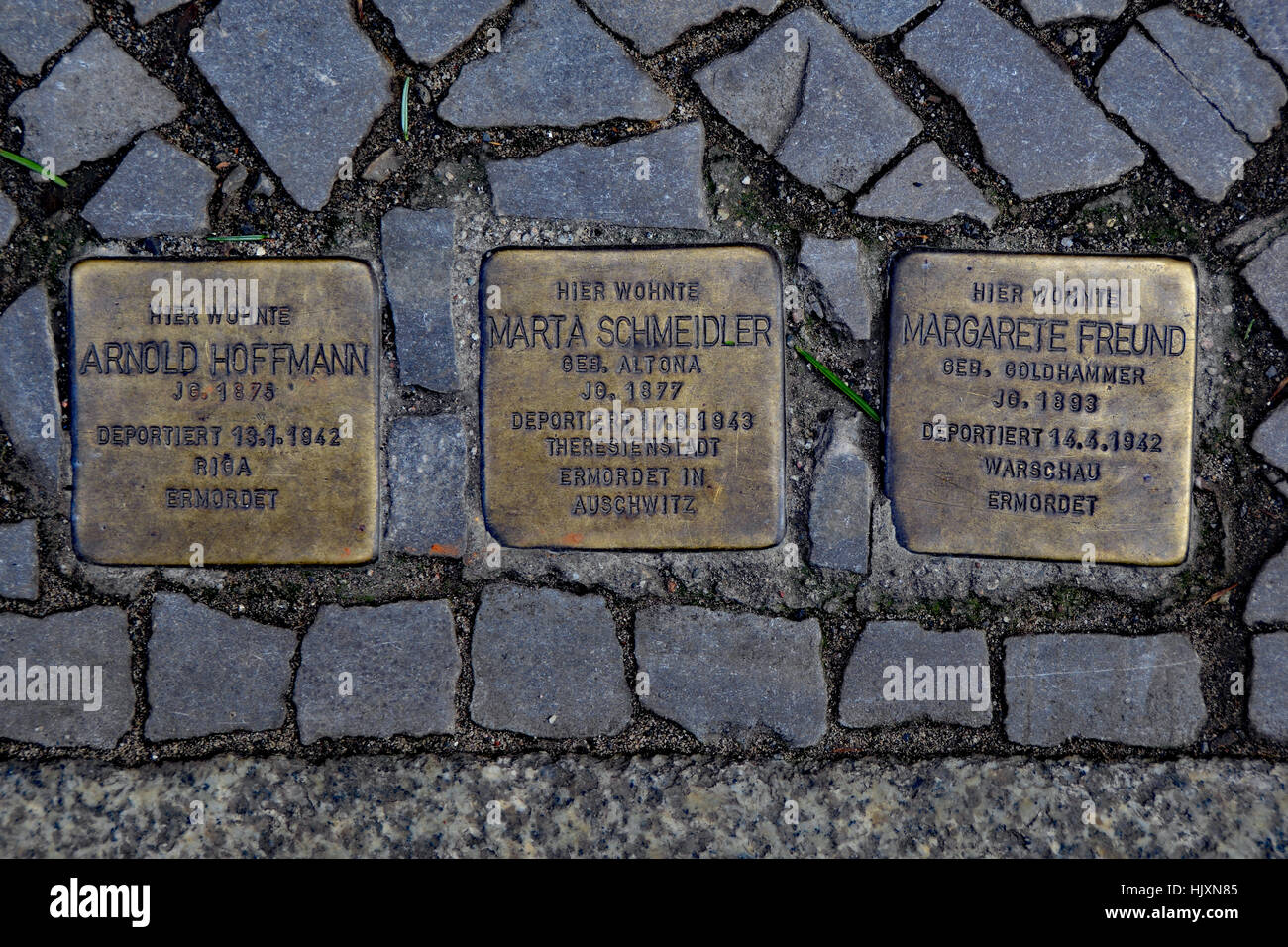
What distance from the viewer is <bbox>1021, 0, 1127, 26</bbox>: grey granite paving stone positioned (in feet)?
5.49

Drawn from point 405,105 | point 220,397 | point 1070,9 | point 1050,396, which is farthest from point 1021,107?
point 220,397

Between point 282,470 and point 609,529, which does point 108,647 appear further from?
point 609,529

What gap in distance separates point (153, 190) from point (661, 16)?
1193mm

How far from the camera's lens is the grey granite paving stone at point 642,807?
1.67 meters

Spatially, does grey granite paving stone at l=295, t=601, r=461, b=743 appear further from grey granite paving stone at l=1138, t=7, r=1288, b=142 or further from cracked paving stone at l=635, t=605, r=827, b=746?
grey granite paving stone at l=1138, t=7, r=1288, b=142

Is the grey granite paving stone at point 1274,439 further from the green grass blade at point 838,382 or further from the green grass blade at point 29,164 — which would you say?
the green grass blade at point 29,164

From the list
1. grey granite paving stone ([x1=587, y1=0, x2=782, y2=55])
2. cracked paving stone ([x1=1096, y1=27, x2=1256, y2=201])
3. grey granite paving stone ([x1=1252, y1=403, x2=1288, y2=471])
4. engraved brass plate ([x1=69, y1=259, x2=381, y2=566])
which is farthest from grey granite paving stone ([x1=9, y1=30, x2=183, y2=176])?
grey granite paving stone ([x1=1252, y1=403, x2=1288, y2=471])

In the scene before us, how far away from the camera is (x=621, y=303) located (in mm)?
1669

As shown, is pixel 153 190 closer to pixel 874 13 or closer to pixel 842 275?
pixel 842 275

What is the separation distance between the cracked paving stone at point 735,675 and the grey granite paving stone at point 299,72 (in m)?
1.31

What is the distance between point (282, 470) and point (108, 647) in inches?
22.6

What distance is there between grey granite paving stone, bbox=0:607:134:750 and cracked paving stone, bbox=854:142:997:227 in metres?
1.98

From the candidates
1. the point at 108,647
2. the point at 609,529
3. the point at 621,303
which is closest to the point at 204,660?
the point at 108,647

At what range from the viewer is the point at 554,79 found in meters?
1.68
